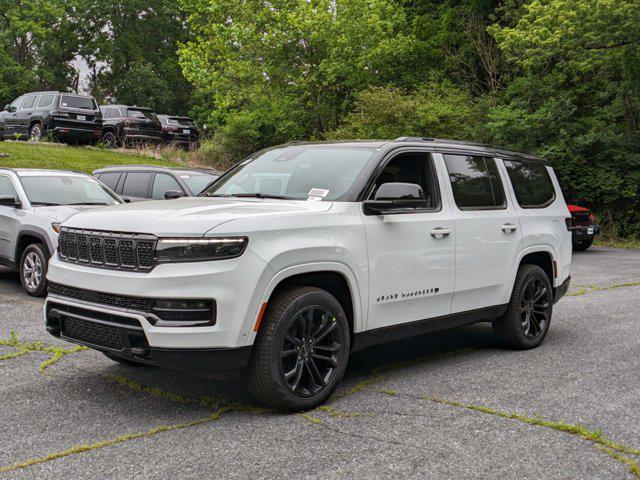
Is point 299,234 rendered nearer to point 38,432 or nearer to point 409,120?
point 38,432

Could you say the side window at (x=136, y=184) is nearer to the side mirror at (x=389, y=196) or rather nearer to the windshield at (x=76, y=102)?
the side mirror at (x=389, y=196)

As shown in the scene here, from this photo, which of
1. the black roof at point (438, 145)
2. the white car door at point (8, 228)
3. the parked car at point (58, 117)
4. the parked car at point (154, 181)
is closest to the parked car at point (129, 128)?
the parked car at point (58, 117)

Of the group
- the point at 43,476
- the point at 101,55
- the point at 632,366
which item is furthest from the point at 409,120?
the point at 101,55

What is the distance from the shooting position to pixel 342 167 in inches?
214

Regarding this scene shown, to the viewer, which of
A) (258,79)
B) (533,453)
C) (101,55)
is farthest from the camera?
(101,55)

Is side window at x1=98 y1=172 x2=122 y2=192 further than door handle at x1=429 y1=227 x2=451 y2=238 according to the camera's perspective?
Yes

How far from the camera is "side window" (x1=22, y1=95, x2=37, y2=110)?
2430cm

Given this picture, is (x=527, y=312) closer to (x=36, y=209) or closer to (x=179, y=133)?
(x=36, y=209)

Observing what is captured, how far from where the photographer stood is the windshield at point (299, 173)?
530 centimetres

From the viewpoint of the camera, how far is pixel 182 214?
4496 millimetres

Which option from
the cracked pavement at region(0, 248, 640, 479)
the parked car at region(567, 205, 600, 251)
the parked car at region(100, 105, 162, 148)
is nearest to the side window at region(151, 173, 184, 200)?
the cracked pavement at region(0, 248, 640, 479)

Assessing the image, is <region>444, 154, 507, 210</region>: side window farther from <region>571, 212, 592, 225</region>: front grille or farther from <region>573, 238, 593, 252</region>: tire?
<region>573, 238, 593, 252</region>: tire

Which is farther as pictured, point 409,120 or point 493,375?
point 409,120

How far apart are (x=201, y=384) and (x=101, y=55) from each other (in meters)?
50.7
